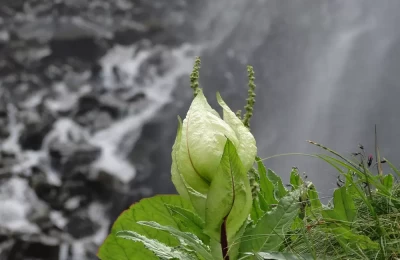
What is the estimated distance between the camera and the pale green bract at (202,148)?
35cm

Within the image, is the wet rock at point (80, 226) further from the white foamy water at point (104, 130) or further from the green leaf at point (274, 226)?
the green leaf at point (274, 226)

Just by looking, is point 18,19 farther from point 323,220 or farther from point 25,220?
point 323,220

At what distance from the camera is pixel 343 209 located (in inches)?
15.4

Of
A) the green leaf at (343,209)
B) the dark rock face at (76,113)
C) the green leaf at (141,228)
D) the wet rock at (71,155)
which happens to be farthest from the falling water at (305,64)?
the green leaf at (343,209)

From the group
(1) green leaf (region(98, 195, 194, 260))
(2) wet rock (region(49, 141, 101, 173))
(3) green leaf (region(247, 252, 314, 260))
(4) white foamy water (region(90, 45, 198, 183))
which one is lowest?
(3) green leaf (region(247, 252, 314, 260))

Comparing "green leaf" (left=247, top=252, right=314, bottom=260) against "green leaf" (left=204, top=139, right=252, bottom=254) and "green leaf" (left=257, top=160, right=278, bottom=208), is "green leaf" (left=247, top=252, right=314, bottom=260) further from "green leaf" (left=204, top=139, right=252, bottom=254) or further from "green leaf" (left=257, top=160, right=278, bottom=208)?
"green leaf" (left=257, top=160, right=278, bottom=208)

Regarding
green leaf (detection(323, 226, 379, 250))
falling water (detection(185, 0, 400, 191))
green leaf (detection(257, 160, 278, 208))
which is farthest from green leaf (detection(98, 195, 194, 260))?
falling water (detection(185, 0, 400, 191))

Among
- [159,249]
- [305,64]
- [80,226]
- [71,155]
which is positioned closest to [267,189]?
[159,249]

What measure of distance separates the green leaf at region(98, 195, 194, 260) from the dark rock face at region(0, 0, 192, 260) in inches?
179

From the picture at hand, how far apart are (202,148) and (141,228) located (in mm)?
221

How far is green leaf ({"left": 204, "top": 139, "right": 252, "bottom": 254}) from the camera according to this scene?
34 centimetres

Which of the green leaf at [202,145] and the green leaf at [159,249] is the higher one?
the green leaf at [202,145]

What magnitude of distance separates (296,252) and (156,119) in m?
5.56

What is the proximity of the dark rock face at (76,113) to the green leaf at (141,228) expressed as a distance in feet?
14.9
